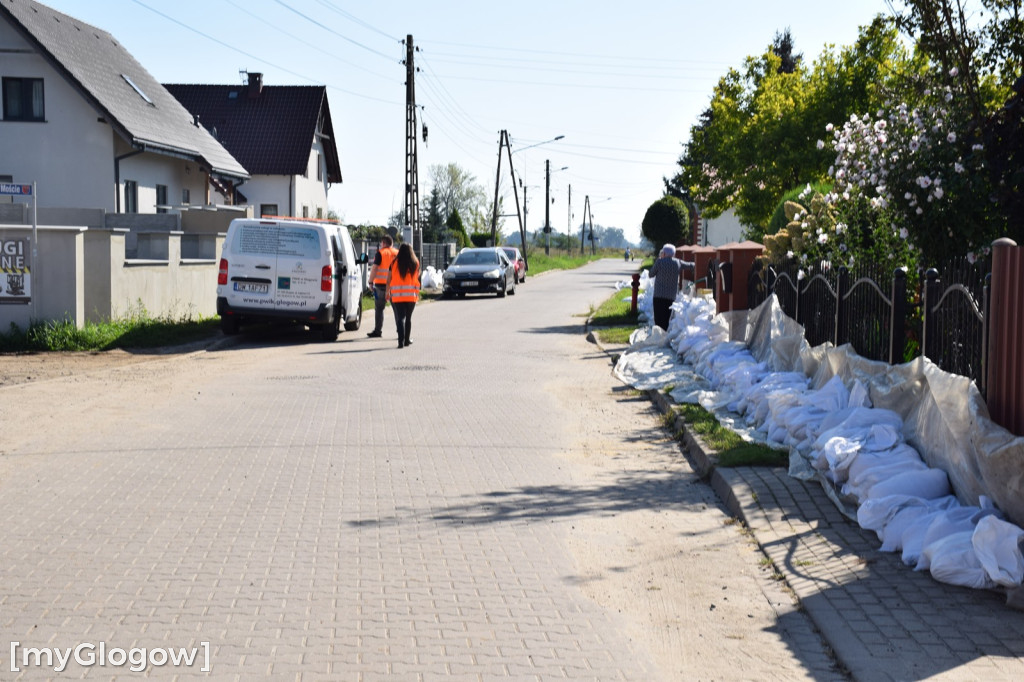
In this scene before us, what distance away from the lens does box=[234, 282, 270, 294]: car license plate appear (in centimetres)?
1892

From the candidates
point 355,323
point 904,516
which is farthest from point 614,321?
point 904,516

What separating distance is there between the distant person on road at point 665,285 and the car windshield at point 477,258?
18.7 m

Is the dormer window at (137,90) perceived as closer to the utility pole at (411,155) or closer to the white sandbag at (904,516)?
the utility pole at (411,155)

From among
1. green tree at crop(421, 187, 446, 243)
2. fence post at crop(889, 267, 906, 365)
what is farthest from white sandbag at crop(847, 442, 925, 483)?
green tree at crop(421, 187, 446, 243)

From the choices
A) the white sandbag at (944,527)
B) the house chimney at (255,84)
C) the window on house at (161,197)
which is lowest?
the white sandbag at (944,527)

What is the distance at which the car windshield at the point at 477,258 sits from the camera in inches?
1503

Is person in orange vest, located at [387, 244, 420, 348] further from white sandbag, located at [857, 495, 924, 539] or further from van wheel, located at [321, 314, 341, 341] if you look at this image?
white sandbag, located at [857, 495, 924, 539]

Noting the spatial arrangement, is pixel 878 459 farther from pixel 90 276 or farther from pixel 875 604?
pixel 90 276

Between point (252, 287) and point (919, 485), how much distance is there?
45.9 feet

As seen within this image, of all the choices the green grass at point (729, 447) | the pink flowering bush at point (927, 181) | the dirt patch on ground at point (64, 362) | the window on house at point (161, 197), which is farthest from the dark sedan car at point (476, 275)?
the green grass at point (729, 447)

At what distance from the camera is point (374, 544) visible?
654 cm

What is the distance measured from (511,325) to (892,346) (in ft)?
52.1

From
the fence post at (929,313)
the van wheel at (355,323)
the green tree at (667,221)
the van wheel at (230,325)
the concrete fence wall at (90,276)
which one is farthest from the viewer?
the green tree at (667,221)

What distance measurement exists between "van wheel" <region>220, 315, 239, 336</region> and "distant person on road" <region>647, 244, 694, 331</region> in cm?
700
